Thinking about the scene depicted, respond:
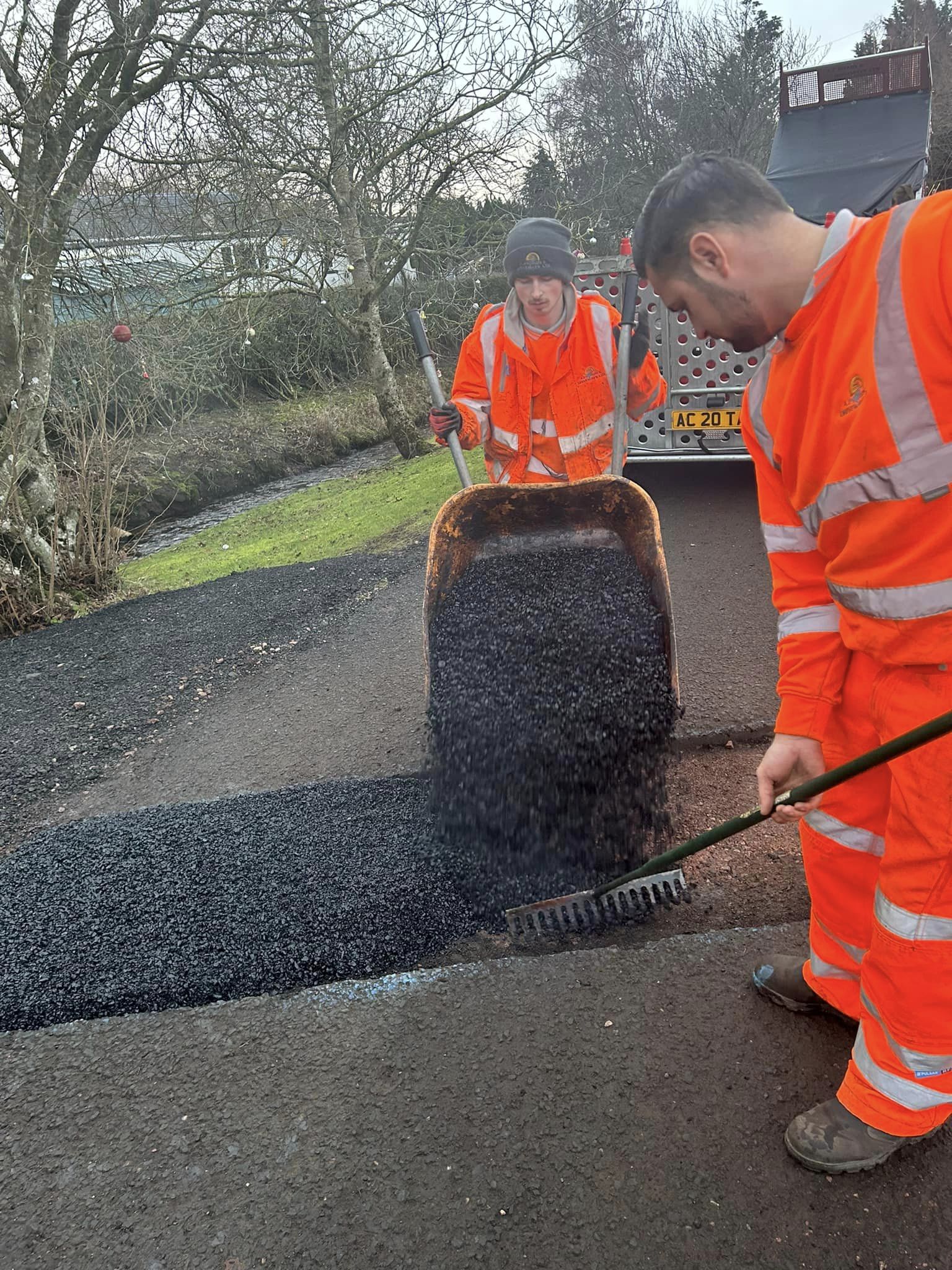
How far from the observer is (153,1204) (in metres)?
1.81

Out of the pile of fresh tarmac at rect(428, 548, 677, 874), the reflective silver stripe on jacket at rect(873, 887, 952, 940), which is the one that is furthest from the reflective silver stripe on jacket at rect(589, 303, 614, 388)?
the reflective silver stripe on jacket at rect(873, 887, 952, 940)

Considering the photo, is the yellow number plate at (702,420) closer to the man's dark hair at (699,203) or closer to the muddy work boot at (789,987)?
the muddy work boot at (789,987)

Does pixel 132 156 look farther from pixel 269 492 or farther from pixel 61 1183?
pixel 61 1183

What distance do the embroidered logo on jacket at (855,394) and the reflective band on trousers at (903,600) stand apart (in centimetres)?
32

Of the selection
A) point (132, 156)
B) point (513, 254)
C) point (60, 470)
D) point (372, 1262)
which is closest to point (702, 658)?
point (513, 254)

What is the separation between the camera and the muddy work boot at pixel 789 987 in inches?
81.4

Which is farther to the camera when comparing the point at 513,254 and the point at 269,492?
the point at 269,492

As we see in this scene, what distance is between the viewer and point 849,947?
73.0 inches

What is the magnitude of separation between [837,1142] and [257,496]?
13.4 m

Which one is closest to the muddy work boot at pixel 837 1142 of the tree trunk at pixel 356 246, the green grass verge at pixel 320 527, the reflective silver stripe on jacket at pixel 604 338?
the reflective silver stripe on jacket at pixel 604 338

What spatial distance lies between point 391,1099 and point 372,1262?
14.6 inches

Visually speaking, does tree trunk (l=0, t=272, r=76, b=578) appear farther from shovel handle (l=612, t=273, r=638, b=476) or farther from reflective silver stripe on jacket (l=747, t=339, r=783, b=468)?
reflective silver stripe on jacket (l=747, t=339, r=783, b=468)

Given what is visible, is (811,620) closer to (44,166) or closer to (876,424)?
(876,424)

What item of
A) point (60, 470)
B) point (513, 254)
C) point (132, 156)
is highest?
point (132, 156)
